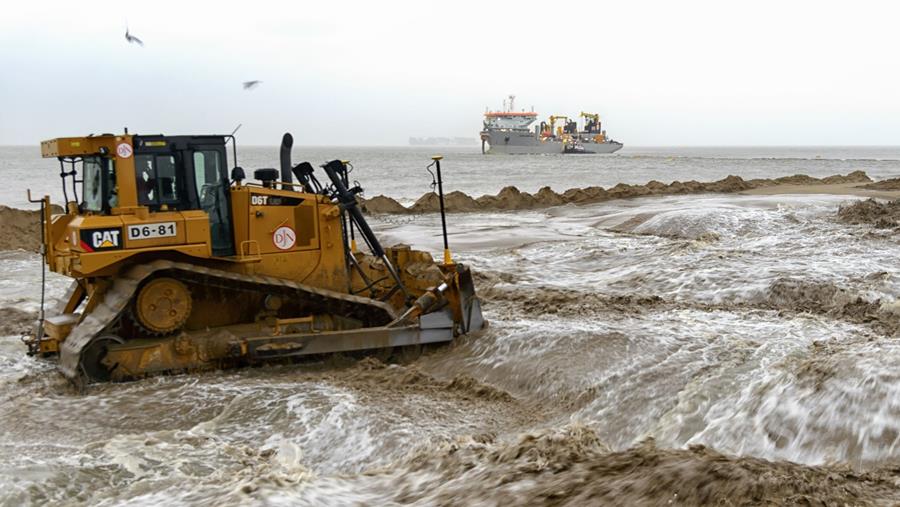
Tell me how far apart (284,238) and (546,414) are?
3.73 m

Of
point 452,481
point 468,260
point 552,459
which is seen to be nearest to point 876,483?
point 552,459

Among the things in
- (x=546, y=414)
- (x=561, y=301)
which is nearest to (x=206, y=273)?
(x=546, y=414)

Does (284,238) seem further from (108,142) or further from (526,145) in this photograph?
(526,145)

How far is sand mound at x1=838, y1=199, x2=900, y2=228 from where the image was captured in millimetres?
19219

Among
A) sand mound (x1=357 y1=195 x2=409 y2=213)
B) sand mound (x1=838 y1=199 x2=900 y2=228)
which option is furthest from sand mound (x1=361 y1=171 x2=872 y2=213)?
sand mound (x1=838 y1=199 x2=900 y2=228)

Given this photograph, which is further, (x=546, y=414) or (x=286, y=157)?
(x=286, y=157)

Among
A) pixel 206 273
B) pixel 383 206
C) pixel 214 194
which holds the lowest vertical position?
pixel 383 206

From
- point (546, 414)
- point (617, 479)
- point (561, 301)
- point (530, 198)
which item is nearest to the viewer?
point (617, 479)

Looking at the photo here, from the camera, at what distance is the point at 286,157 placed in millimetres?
9867

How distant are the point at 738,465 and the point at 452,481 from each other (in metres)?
1.75

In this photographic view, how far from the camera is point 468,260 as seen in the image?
677 inches

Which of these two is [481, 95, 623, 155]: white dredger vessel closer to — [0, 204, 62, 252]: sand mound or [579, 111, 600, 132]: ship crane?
[579, 111, 600, 132]: ship crane

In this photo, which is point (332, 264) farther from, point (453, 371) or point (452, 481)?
point (452, 481)

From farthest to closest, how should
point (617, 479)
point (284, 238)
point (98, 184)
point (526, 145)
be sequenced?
point (526, 145) → point (284, 238) → point (98, 184) → point (617, 479)
